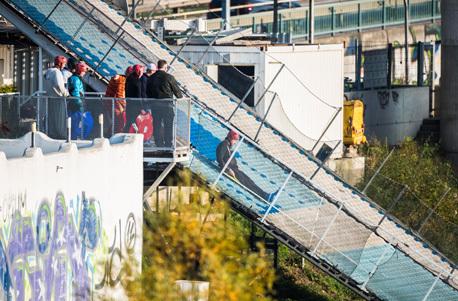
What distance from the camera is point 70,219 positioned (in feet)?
72.8

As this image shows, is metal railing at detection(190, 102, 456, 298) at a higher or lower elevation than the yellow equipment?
lower

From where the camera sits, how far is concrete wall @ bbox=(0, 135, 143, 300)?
20.0 m

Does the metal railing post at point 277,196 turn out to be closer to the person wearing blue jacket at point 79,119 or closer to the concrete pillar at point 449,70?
the person wearing blue jacket at point 79,119

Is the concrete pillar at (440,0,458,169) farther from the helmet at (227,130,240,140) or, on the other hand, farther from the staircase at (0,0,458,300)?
the helmet at (227,130,240,140)

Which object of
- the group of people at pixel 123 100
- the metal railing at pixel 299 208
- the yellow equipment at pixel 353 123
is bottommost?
the metal railing at pixel 299 208

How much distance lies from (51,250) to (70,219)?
0.81 meters

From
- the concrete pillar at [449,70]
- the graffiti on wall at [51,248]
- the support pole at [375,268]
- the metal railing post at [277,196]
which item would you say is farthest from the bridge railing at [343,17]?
the graffiti on wall at [51,248]

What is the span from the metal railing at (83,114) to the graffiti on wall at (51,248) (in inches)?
158

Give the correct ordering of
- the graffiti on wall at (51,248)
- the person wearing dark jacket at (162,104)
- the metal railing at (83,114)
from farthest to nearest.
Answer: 1. the person wearing dark jacket at (162,104)
2. the metal railing at (83,114)
3. the graffiti on wall at (51,248)

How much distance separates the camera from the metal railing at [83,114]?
90.2 feet

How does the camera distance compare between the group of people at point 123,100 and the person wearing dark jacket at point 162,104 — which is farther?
the person wearing dark jacket at point 162,104

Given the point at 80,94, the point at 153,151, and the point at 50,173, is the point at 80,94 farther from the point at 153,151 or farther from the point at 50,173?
the point at 50,173

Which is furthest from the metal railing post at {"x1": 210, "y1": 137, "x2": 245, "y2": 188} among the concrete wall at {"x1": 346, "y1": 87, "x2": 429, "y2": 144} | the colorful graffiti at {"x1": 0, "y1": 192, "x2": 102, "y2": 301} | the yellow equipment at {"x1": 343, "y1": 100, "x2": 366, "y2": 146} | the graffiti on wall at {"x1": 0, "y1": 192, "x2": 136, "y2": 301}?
the concrete wall at {"x1": 346, "y1": 87, "x2": 429, "y2": 144}

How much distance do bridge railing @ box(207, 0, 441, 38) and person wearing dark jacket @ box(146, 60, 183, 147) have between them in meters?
26.8
